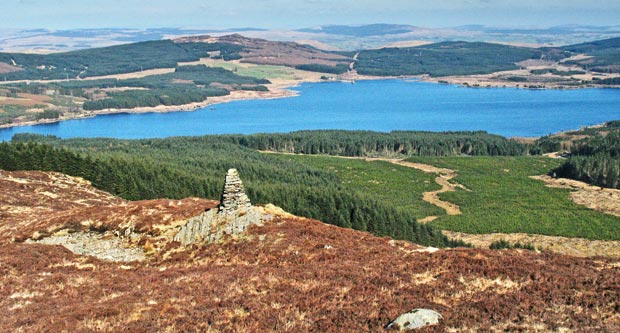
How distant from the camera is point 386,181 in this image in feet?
342

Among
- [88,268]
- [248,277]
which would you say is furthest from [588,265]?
[88,268]

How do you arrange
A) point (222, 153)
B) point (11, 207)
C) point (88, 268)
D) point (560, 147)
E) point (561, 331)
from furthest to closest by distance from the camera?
point (560, 147), point (222, 153), point (11, 207), point (88, 268), point (561, 331)

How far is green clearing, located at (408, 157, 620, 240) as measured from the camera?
68625 mm

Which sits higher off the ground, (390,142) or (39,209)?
(39,209)

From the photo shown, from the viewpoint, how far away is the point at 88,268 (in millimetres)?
26391

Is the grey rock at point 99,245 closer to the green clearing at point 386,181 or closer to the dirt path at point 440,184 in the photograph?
the dirt path at point 440,184

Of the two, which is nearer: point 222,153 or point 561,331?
point 561,331

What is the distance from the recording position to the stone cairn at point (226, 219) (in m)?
29.5

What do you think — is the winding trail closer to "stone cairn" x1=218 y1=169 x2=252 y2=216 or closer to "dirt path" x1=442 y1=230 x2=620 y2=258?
"dirt path" x1=442 y1=230 x2=620 y2=258

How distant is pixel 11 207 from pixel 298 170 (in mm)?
63259

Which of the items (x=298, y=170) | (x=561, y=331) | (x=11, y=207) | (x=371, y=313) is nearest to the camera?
(x=561, y=331)

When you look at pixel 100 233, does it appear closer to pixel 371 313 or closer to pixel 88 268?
pixel 88 268

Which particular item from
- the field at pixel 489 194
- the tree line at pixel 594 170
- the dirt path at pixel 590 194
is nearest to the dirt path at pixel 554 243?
the field at pixel 489 194

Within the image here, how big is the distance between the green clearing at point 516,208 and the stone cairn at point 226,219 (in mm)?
44274
